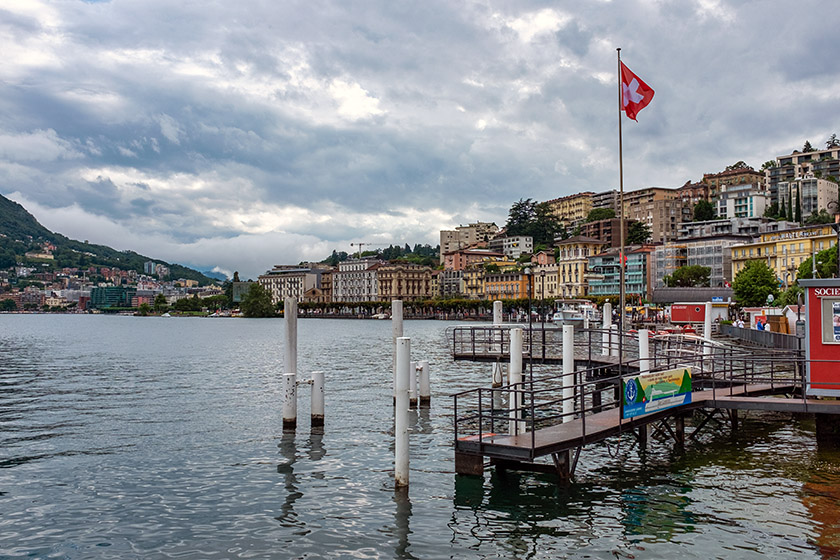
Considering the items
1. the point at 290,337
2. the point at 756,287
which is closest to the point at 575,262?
the point at 756,287

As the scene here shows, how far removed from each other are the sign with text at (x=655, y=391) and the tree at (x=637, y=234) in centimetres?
17299

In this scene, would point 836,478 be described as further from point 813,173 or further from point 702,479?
point 813,173

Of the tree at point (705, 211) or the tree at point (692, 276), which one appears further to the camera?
the tree at point (705, 211)

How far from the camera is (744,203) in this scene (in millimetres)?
187500

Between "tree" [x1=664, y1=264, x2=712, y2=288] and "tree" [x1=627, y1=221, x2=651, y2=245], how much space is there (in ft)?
117

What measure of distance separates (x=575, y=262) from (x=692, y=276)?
4076 cm

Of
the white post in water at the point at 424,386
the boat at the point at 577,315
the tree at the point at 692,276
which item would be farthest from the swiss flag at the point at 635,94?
the tree at the point at 692,276

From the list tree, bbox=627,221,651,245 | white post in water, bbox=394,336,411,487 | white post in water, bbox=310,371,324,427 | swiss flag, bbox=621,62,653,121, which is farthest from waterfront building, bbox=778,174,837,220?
white post in water, bbox=394,336,411,487

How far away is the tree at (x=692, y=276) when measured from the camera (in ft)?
487

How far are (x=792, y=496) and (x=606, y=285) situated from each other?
15636cm

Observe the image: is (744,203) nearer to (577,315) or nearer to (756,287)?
(577,315)

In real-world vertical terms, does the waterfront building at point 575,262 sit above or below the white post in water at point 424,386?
above

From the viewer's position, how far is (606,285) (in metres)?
168

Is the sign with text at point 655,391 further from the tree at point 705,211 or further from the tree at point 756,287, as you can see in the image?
the tree at point 705,211
